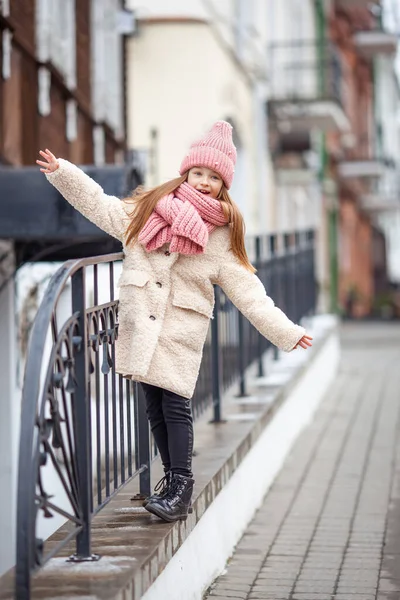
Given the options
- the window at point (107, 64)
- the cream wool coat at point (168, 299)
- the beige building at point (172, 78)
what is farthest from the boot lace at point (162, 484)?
the beige building at point (172, 78)

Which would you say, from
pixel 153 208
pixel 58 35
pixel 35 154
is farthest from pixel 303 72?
pixel 153 208

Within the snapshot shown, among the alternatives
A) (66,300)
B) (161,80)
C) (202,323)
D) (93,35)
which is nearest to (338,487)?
(66,300)

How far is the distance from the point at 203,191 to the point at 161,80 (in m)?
11.2

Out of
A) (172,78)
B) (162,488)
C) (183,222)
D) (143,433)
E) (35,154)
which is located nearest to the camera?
(183,222)

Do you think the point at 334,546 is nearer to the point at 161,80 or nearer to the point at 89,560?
the point at 89,560

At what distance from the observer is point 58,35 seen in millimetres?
10461

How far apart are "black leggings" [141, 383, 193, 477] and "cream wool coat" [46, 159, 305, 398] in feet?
0.23

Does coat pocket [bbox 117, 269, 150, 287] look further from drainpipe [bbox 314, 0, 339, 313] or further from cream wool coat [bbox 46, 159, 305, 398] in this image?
drainpipe [bbox 314, 0, 339, 313]

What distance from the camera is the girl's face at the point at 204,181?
457 centimetres

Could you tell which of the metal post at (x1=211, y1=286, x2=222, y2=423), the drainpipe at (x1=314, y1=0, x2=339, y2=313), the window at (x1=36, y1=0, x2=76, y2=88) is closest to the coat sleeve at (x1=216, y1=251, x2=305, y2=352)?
the metal post at (x1=211, y1=286, x2=222, y2=423)

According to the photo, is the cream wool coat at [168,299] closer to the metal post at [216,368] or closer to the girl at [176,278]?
the girl at [176,278]

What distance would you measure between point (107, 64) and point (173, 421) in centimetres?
901

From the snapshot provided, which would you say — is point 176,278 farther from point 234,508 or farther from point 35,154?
point 35,154

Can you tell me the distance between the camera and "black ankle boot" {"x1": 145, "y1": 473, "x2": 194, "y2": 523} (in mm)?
4500
